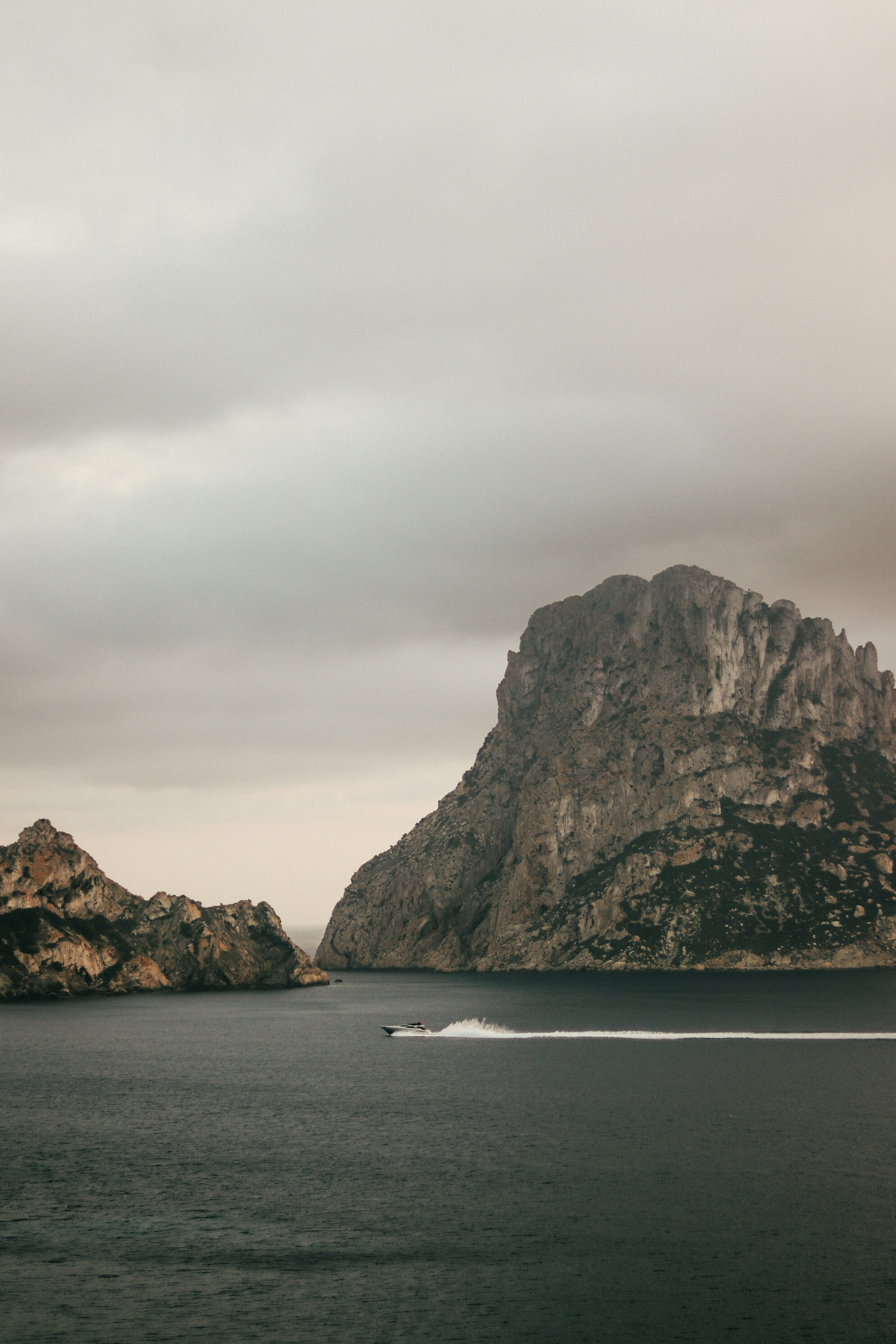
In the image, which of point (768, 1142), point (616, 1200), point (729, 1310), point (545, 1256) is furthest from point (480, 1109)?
point (729, 1310)

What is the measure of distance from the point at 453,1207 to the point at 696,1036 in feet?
385

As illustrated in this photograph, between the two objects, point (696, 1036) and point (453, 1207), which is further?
point (696, 1036)

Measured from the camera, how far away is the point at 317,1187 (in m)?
84.9

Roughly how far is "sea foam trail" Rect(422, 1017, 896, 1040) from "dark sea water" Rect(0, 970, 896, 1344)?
32851 millimetres

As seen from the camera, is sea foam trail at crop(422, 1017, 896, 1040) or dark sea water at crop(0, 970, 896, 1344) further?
sea foam trail at crop(422, 1017, 896, 1040)

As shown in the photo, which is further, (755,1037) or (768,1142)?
(755,1037)

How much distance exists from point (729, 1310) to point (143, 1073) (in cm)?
11245

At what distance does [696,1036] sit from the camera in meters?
186

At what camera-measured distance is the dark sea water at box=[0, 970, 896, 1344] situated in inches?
2266

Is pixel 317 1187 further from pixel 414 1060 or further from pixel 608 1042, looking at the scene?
pixel 608 1042

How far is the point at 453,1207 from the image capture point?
79.1 metres

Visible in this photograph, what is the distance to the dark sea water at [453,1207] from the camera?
57562mm

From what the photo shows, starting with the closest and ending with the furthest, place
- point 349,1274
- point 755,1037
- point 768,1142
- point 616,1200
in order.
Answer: point 349,1274 → point 616,1200 → point 768,1142 → point 755,1037

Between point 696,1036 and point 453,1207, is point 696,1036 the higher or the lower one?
the lower one
